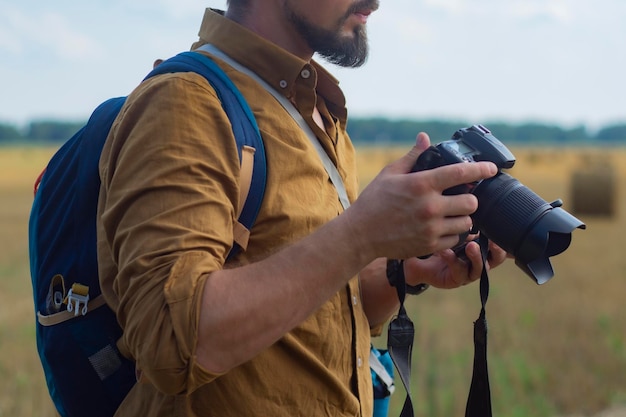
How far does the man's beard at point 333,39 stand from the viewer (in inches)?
75.2

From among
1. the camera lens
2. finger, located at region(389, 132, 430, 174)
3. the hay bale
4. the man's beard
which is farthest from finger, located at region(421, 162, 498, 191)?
the hay bale

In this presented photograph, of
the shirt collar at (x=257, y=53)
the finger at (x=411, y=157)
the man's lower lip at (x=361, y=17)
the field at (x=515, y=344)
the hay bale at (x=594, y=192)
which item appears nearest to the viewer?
the finger at (x=411, y=157)

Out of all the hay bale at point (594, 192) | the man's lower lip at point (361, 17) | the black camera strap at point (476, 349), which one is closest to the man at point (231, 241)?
the black camera strap at point (476, 349)

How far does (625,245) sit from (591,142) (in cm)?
8945

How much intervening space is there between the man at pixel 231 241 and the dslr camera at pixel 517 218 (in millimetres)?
189

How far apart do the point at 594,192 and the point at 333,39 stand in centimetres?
1484

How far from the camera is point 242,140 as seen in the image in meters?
1.61

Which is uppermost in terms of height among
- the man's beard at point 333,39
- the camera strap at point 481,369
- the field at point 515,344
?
the man's beard at point 333,39

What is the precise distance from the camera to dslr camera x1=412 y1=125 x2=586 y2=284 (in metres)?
1.70

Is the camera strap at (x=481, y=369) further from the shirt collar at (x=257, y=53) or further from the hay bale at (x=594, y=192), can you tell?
the hay bale at (x=594, y=192)

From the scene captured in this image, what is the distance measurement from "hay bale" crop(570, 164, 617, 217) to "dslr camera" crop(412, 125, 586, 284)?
1456 centimetres

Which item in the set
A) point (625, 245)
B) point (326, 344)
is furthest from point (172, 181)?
point (625, 245)

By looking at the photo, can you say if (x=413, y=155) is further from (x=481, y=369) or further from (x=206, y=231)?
(x=481, y=369)

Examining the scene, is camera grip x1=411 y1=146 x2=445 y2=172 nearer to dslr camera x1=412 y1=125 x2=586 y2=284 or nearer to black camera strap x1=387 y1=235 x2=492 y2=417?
dslr camera x1=412 y1=125 x2=586 y2=284
